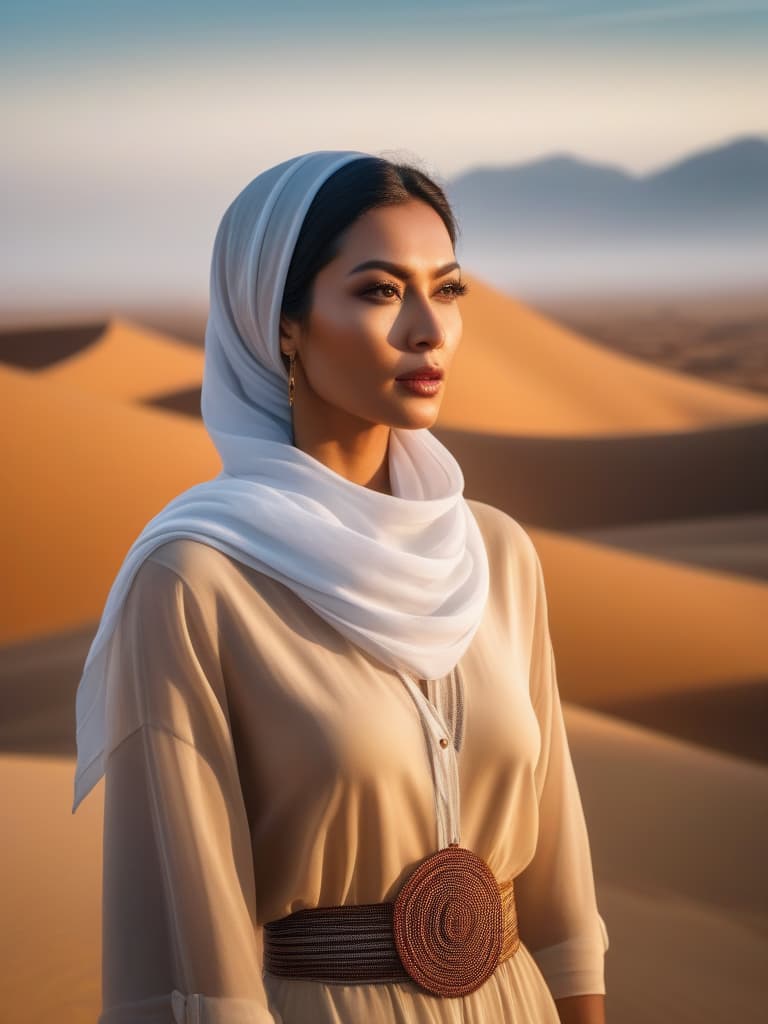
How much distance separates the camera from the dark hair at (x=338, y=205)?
8.81 feet

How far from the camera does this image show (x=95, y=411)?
52.5ft

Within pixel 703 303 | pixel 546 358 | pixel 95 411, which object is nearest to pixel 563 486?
pixel 95 411

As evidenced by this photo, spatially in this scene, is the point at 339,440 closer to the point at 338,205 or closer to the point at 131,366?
the point at 338,205

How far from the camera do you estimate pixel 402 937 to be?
256 cm

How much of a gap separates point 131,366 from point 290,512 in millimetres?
31853

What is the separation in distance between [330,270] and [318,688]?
26.7 inches

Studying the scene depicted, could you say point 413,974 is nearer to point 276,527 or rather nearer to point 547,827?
point 547,827

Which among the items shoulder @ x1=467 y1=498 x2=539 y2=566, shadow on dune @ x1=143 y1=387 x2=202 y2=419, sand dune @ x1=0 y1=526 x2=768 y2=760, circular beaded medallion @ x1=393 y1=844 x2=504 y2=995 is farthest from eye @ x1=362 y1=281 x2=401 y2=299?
shadow on dune @ x1=143 y1=387 x2=202 y2=419

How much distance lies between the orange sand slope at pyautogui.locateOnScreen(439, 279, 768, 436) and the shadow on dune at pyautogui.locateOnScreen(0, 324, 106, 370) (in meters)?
8.99

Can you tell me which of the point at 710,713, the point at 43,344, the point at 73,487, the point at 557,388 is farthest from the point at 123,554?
the point at 43,344

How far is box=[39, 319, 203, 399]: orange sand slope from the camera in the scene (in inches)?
1282

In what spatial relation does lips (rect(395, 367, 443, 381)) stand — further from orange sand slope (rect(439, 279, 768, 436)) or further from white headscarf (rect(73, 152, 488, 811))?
orange sand slope (rect(439, 279, 768, 436))

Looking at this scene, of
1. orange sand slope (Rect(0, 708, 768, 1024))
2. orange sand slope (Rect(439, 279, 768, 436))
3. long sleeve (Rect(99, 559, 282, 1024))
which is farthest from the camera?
orange sand slope (Rect(439, 279, 768, 436))

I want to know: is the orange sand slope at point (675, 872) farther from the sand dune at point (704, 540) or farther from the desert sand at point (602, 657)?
the sand dune at point (704, 540)
